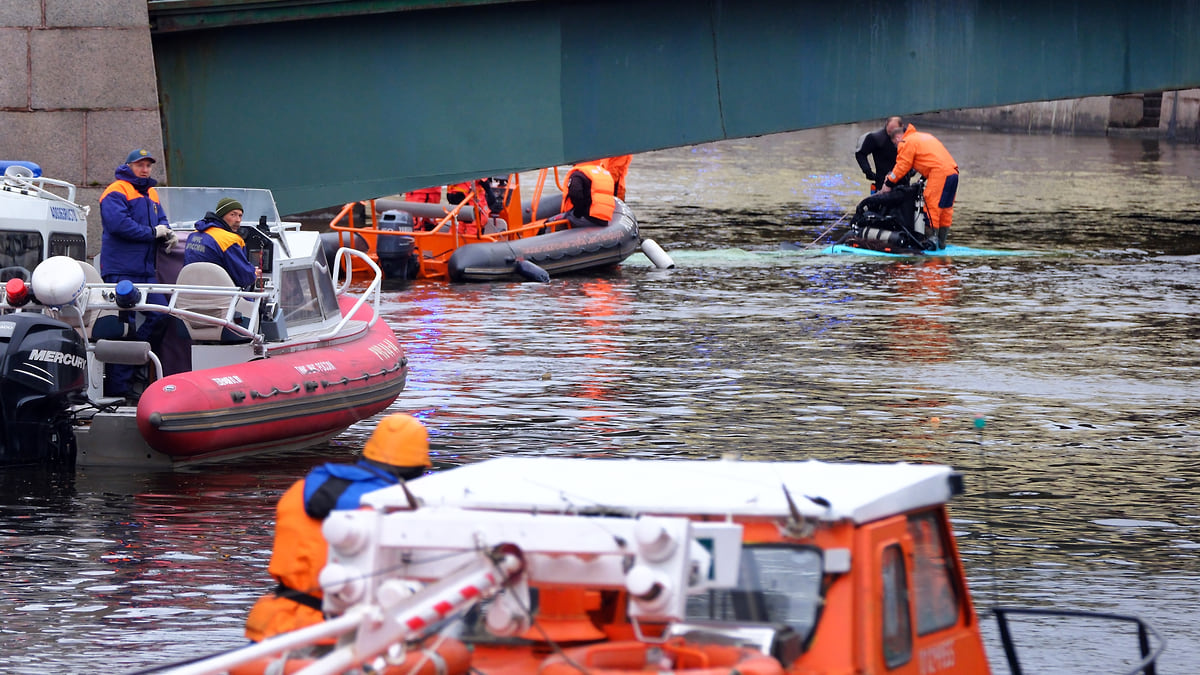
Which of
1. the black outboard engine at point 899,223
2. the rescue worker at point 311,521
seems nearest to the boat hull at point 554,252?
the black outboard engine at point 899,223

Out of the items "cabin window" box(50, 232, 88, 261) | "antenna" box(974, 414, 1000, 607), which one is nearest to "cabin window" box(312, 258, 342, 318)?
"cabin window" box(50, 232, 88, 261)

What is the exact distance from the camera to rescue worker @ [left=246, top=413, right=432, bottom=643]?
256 inches

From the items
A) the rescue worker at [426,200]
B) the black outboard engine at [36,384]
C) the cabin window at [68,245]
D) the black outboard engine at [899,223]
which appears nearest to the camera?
the black outboard engine at [36,384]

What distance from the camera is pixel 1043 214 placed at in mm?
39281

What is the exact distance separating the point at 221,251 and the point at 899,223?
19.3 m

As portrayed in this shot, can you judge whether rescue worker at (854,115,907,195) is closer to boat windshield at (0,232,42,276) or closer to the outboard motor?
the outboard motor

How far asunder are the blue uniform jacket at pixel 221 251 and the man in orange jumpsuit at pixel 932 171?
60.1 ft

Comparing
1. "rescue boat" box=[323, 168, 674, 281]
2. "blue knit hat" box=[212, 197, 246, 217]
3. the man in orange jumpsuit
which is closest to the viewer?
"blue knit hat" box=[212, 197, 246, 217]

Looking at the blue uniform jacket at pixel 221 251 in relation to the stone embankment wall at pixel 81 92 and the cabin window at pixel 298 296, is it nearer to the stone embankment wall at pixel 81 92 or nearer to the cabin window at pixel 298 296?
the cabin window at pixel 298 296

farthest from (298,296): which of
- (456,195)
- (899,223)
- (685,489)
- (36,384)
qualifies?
(899,223)

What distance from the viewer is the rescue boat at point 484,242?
2819 cm

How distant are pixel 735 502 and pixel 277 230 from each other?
11.4 metres

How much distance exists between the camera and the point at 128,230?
15.9 m

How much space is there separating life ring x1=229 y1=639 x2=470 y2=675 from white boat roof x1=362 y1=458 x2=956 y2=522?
55cm
